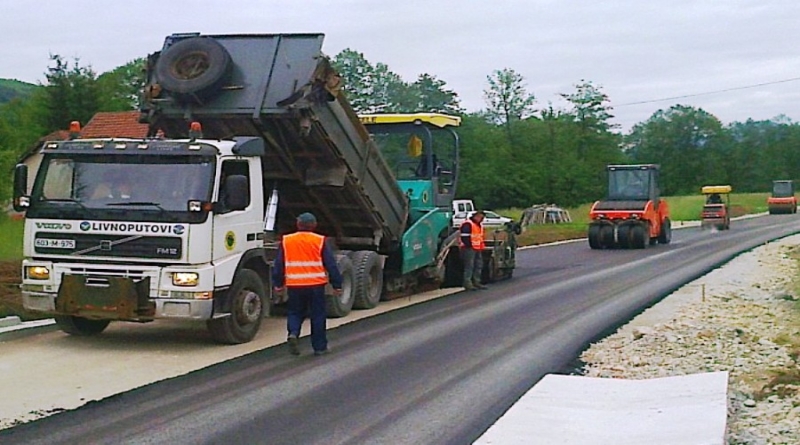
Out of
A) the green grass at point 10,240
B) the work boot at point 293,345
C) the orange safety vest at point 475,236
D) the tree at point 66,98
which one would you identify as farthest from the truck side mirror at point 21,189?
the tree at point 66,98

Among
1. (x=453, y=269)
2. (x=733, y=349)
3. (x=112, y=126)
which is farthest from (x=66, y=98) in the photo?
(x=733, y=349)

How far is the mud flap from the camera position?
1109 cm

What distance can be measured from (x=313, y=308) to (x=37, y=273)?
309cm

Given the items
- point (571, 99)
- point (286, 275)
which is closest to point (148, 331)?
point (286, 275)

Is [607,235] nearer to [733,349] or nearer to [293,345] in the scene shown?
[733,349]

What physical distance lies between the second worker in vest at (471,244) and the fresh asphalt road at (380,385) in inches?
67.9

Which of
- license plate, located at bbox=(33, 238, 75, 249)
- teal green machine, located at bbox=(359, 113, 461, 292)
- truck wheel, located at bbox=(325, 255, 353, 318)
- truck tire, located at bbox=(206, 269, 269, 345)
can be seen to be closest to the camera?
license plate, located at bbox=(33, 238, 75, 249)

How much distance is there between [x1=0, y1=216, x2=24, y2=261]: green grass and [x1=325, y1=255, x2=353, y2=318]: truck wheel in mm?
7613

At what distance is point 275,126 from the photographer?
13.3m

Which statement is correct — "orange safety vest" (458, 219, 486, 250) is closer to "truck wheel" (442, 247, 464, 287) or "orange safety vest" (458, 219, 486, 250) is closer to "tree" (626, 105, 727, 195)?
"truck wheel" (442, 247, 464, 287)

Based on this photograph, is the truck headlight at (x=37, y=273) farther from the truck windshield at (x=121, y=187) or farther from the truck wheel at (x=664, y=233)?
the truck wheel at (x=664, y=233)

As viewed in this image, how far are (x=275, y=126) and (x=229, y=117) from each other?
1.94 feet

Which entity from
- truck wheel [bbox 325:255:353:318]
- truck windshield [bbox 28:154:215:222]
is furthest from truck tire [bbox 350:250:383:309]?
truck windshield [bbox 28:154:215:222]

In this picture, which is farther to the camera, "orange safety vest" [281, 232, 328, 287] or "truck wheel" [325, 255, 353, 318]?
"truck wheel" [325, 255, 353, 318]
